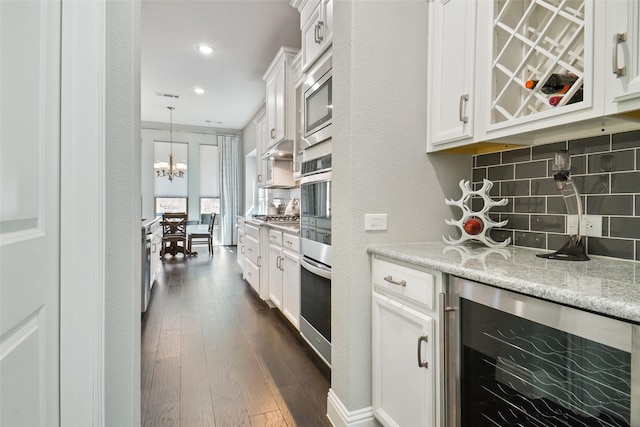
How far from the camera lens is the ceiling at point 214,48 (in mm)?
3309

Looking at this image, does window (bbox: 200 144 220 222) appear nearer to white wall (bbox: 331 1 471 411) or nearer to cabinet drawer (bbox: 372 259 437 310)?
white wall (bbox: 331 1 471 411)

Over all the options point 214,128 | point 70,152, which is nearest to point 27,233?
point 70,152

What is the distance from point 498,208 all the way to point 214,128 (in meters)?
7.75

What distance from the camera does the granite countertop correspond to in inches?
31.3

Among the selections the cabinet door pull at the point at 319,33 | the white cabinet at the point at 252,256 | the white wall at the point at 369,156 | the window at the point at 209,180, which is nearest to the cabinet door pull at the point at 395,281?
the white wall at the point at 369,156

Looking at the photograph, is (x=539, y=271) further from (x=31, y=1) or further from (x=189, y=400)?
(x=189, y=400)

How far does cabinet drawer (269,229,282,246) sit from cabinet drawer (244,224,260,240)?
1.46 ft

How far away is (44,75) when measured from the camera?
35.8 inches

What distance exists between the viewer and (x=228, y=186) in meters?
8.37

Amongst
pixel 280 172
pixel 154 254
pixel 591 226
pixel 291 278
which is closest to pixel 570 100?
pixel 591 226

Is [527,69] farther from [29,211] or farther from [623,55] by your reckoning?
[29,211]

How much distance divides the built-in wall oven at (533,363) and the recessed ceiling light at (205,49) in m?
4.09

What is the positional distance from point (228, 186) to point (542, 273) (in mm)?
7942

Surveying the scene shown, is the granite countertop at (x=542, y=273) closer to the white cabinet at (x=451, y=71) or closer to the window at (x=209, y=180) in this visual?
the white cabinet at (x=451, y=71)
